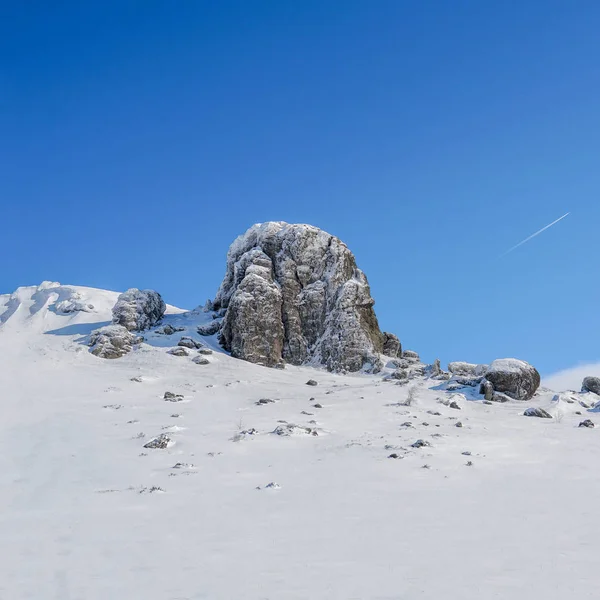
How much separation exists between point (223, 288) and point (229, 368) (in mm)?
15643

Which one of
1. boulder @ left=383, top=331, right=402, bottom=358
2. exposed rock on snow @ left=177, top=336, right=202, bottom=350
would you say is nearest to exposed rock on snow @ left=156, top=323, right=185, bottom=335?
exposed rock on snow @ left=177, top=336, right=202, bottom=350

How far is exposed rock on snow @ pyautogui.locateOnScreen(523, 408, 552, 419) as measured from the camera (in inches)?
1226

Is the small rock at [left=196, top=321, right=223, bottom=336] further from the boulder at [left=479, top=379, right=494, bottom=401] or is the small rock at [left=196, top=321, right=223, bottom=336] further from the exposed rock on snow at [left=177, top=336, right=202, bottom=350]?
the boulder at [left=479, top=379, right=494, bottom=401]

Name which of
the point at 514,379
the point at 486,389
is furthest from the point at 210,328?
the point at 514,379

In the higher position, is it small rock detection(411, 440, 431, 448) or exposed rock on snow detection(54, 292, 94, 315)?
exposed rock on snow detection(54, 292, 94, 315)

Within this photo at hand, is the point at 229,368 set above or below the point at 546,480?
above

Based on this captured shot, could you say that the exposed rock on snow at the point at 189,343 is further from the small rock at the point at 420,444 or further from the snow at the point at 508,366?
the small rock at the point at 420,444

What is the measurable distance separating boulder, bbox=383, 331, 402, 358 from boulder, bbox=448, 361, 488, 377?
18.8 feet

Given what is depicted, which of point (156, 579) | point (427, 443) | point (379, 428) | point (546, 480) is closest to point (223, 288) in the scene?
point (379, 428)

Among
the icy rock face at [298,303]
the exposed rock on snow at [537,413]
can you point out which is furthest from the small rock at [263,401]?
the exposed rock on snow at [537,413]

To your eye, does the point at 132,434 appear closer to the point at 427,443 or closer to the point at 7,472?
the point at 7,472

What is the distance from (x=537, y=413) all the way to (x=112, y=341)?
31.3 m

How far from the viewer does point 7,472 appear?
712 inches

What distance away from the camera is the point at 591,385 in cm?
4322
